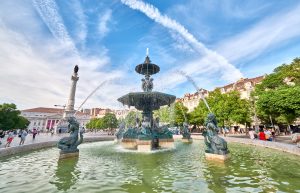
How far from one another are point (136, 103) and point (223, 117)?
88.6 ft

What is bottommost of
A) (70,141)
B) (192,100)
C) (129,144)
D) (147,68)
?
(129,144)

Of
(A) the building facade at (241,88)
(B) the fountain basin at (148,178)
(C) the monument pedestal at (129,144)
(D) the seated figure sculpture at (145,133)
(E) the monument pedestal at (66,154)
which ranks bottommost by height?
(B) the fountain basin at (148,178)

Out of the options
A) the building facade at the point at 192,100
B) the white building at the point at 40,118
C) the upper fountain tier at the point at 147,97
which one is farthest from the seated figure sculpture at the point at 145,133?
the white building at the point at 40,118

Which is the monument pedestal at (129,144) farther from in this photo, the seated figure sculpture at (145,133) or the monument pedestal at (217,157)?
the monument pedestal at (217,157)

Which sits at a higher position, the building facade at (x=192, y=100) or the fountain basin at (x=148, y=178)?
the building facade at (x=192, y=100)

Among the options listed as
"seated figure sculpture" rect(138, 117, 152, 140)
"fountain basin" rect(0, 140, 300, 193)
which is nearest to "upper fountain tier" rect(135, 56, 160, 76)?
"seated figure sculpture" rect(138, 117, 152, 140)

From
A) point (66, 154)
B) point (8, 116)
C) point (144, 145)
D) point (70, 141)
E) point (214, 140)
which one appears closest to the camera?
point (214, 140)

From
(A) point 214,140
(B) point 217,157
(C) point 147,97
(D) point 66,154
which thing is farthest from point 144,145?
(B) point 217,157

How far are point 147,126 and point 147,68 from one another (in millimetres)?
6884

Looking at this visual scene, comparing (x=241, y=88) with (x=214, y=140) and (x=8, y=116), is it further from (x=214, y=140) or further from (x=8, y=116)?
(x=8, y=116)

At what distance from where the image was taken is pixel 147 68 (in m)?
21.7

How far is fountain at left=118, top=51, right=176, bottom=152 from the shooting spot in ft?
55.9

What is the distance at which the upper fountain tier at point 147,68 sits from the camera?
2145cm

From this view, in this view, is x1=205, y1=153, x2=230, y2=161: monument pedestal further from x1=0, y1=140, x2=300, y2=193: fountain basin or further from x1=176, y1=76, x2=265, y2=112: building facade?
x1=176, y1=76, x2=265, y2=112: building facade
